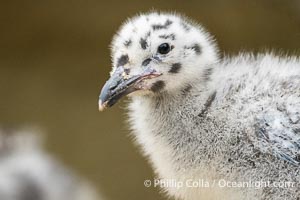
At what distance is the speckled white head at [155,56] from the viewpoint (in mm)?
1427

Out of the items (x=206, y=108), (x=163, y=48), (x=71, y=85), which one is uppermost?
(x=71, y=85)

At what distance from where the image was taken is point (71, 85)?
130 inches

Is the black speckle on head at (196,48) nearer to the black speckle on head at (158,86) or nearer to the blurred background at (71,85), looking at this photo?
the black speckle on head at (158,86)

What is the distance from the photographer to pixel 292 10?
2.89 metres

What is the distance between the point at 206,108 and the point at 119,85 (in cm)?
18

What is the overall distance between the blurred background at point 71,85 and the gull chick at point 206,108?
63.5 inches

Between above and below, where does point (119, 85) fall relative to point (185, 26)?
below

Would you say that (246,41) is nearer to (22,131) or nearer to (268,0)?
(268,0)

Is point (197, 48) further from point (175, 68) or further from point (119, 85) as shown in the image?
point (119, 85)

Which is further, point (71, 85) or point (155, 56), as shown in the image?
point (71, 85)

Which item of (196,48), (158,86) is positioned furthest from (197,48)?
(158,86)

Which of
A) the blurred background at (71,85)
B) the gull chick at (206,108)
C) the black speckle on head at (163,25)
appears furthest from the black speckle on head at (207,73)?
the blurred background at (71,85)

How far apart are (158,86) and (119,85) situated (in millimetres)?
92

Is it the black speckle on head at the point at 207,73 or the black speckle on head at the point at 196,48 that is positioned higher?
the black speckle on head at the point at 196,48
